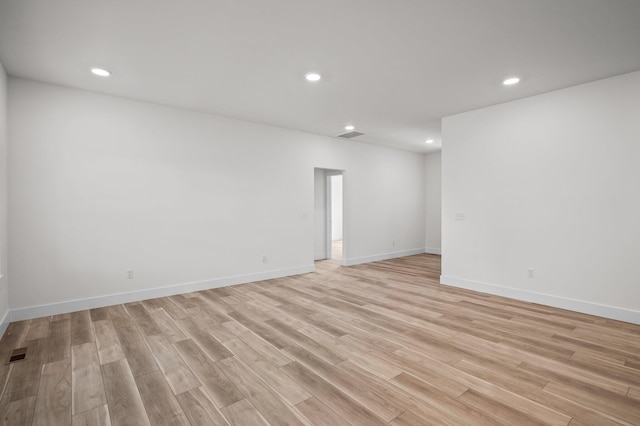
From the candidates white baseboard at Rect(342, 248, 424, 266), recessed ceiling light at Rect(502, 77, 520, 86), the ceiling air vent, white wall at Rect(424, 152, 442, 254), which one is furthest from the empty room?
white wall at Rect(424, 152, 442, 254)

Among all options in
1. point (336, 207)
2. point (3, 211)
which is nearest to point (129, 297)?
point (3, 211)

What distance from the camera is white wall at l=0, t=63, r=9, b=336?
10.4 ft

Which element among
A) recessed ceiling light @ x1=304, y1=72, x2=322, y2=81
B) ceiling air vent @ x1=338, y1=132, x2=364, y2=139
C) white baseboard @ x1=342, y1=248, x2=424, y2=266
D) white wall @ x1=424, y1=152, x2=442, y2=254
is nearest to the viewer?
recessed ceiling light @ x1=304, y1=72, x2=322, y2=81

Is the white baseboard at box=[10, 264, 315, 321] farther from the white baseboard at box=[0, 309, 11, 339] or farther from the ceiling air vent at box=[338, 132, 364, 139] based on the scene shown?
the ceiling air vent at box=[338, 132, 364, 139]

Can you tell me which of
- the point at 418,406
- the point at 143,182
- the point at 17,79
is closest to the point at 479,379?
the point at 418,406

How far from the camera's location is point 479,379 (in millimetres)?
2291

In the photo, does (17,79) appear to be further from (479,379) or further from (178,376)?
(479,379)

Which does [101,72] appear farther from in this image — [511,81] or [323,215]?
[323,215]

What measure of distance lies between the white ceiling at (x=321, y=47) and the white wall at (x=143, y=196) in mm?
459

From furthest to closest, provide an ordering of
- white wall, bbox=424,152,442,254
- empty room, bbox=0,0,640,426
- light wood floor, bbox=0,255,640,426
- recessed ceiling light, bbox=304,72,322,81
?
white wall, bbox=424,152,442,254 → recessed ceiling light, bbox=304,72,322,81 → empty room, bbox=0,0,640,426 → light wood floor, bbox=0,255,640,426

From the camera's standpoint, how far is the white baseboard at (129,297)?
357 centimetres

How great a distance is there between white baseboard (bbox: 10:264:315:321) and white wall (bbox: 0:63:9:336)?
0.75 feet

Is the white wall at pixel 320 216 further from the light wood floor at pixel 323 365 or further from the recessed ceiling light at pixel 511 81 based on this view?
the recessed ceiling light at pixel 511 81

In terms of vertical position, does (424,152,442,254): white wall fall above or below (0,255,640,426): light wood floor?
above
